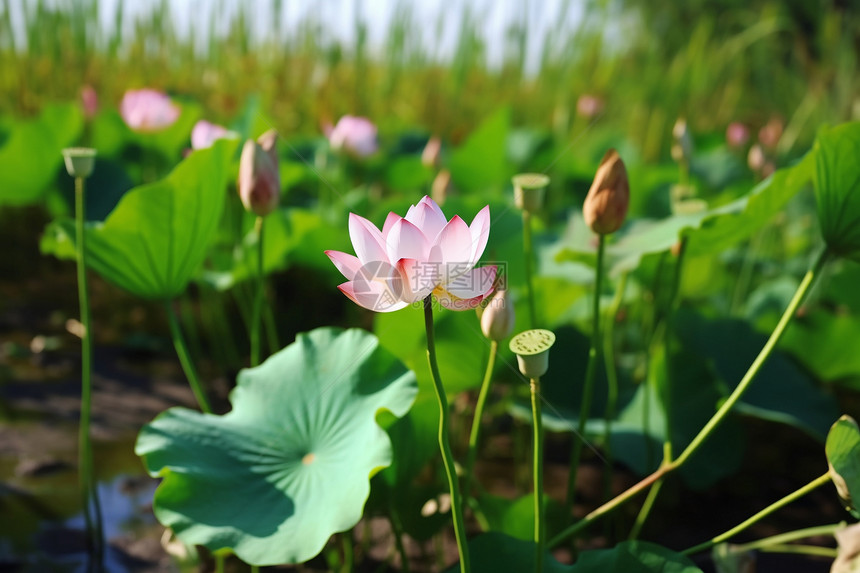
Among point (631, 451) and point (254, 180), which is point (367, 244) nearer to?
point (254, 180)

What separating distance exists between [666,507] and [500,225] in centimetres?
59

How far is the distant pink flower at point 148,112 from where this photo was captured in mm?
1850

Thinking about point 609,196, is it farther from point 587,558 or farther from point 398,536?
point 398,536

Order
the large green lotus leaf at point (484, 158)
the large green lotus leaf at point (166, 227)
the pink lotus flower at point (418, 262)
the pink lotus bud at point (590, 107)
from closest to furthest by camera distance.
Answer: the pink lotus flower at point (418, 262) → the large green lotus leaf at point (166, 227) → the large green lotus leaf at point (484, 158) → the pink lotus bud at point (590, 107)

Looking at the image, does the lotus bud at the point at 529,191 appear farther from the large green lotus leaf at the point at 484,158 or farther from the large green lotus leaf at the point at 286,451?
the large green lotus leaf at the point at 484,158

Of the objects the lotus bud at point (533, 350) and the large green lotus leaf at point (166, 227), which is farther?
the large green lotus leaf at point (166, 227)

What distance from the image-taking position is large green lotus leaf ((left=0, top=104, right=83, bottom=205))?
67.7 inches

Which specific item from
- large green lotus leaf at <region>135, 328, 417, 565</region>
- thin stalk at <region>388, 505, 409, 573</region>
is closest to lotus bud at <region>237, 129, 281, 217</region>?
large green lotus leaf at <region>135, 328, 417, 565</region>

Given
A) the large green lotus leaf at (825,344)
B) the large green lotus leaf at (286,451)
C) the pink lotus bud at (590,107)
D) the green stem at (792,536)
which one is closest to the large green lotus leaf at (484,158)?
the pink lotus bud at (590,107)

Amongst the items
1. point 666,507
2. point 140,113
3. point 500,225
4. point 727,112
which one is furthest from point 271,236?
point 727,112

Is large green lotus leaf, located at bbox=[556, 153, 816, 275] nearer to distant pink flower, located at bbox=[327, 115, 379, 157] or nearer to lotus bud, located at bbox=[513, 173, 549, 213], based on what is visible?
lotus bud, located at bbox=[513, 173, 549, 213]

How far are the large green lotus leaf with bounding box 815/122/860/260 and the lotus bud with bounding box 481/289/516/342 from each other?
417mm

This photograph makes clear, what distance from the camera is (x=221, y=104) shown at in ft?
9.64

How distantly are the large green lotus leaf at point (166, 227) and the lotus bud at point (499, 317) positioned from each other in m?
0.53
